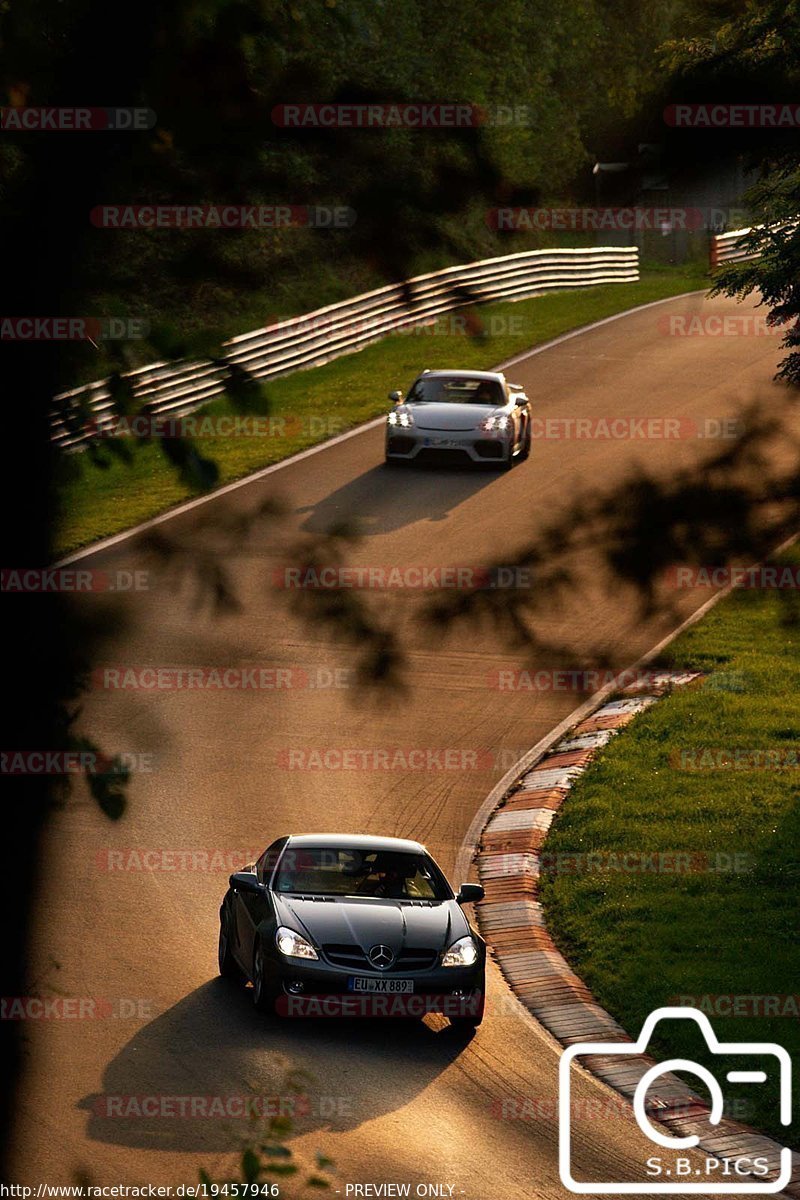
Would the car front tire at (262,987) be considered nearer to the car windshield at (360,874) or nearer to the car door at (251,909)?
the car door at (251,909)

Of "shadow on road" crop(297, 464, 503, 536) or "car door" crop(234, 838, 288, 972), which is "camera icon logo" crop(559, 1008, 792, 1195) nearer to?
"car door" crop(234, 838, 288, 972)

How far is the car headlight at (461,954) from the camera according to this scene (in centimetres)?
1223

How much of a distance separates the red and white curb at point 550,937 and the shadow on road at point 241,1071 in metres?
1.01

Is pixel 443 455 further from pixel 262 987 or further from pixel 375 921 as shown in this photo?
pixel 262 987

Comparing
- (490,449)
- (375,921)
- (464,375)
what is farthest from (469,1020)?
(464,375)

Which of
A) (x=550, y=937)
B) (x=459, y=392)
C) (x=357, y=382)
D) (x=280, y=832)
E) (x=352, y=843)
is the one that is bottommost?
(x=550, y=937)

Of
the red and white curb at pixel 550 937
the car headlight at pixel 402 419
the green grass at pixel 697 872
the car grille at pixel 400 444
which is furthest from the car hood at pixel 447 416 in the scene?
the red and white curb at pixel 550 937

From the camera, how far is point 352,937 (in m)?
12.3

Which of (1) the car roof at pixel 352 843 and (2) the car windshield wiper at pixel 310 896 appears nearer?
(2) the car windshield wiper at pixel 310 896

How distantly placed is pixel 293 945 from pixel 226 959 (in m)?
1.03

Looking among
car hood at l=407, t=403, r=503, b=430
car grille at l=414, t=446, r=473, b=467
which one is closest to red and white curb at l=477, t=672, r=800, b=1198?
car grille at l=414, t=446, r=473, b=467

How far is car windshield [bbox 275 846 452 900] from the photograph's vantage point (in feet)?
42.4

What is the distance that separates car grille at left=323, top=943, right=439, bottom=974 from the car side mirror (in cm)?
77

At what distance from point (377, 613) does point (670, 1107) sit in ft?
28.5
